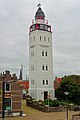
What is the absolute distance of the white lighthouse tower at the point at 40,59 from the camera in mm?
54156

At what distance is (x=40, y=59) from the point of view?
54531 mm

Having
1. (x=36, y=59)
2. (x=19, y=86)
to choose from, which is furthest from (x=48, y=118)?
(x=36, y=59)

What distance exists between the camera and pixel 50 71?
55.6 m

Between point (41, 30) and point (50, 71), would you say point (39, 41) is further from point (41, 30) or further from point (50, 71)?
point (50, 71)

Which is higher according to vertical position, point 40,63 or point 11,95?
point 40,63

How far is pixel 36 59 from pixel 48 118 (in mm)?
20867

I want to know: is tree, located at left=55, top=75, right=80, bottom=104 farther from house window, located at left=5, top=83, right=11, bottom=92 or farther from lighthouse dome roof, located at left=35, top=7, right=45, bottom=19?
house window, located at left=5, top=83, right=11, bottom=92

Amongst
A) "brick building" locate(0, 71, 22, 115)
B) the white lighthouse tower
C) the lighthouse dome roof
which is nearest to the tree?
the white lighthouse tower

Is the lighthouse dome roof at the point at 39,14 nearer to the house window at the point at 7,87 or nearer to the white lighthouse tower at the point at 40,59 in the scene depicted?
the white lighthouse tower at the point at 40,59

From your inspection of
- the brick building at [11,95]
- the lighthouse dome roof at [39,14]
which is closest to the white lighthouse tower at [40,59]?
the lighthouse dome roof at [39,14]

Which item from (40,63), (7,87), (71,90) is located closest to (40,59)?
(40,63)

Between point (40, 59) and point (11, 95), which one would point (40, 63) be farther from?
point (11, 95)

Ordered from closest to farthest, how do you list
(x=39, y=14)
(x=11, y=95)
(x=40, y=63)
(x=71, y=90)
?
(x=11, y=95), (x=71, y=90), (x=40, y=63), (x=39, y=14)

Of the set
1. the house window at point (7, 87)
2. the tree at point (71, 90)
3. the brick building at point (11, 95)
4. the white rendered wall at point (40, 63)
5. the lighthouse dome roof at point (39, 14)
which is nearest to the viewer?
the brick building at point (11, 95)
